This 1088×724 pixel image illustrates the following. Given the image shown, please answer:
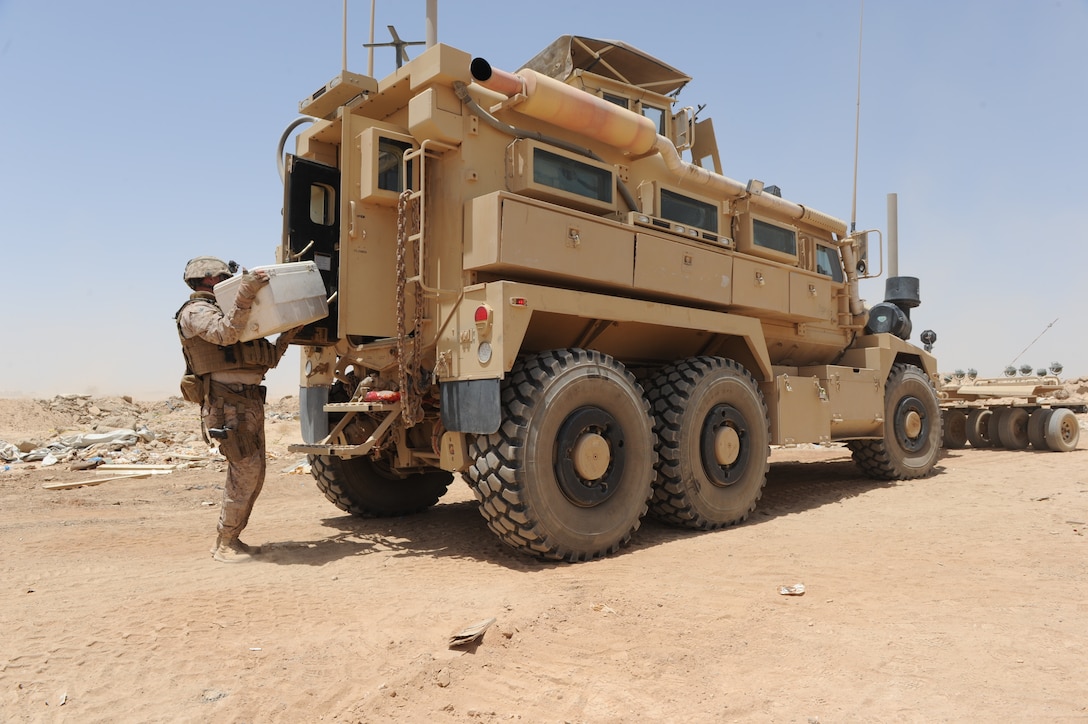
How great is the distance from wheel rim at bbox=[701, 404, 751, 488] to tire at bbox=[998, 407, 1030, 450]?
27.8ft

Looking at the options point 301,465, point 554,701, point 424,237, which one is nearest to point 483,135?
point 424,237

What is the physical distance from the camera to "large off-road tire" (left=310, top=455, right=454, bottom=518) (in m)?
6.27

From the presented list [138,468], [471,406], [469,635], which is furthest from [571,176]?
[138,468]

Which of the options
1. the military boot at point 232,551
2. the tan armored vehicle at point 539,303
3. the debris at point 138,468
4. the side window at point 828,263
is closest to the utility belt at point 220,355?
the tan armored vehicle at point 539,303

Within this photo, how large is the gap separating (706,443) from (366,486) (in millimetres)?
2870

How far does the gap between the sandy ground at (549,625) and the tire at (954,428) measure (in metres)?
7.33

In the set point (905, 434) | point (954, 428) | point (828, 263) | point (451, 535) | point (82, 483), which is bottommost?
point (82, 483)

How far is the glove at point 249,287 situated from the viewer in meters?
4.63

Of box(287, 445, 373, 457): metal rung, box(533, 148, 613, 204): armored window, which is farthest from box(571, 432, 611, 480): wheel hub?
box(533, 148, 613, 204): armored window

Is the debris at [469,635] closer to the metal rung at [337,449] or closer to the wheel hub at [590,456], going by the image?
the wheel hub at [590,456]

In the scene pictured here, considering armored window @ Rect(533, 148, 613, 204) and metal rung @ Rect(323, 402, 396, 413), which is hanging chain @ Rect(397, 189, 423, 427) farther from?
armored window @ Rect(533, 148, 613, 204)

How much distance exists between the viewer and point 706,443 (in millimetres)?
5926

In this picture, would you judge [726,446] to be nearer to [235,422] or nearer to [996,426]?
[235,422]

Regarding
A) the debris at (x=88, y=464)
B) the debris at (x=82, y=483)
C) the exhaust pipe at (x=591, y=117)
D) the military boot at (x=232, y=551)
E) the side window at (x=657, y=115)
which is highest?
the side window at (x=657, y=115)
